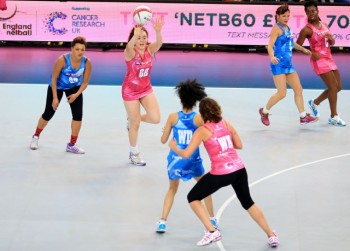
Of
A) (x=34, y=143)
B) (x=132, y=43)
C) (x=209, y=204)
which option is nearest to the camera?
(x=209, y=204)

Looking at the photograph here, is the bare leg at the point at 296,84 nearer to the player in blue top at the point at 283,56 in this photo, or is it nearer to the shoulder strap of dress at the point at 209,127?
the player in blue top at the point at 283,56

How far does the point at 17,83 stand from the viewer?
16.3 m

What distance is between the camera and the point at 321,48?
13.1 meters

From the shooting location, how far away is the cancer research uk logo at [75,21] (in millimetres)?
19656

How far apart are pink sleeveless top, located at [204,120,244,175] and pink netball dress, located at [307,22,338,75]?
555cm

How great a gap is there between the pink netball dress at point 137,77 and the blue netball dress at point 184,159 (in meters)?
2.54

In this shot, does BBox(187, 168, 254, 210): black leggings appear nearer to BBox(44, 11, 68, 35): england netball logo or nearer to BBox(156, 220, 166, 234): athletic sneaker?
BBox(156, 220, 166, 234): athletic sneaker

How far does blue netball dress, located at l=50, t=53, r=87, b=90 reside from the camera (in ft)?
36.5

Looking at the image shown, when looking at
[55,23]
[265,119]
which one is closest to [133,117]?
[265,119]

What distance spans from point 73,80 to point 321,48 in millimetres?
4227

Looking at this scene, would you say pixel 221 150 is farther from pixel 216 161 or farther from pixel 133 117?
pixel 133 117

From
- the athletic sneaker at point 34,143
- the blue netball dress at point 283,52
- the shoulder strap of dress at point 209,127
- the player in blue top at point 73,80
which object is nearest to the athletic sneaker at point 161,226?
the shoulder strap of dress at point 209,127

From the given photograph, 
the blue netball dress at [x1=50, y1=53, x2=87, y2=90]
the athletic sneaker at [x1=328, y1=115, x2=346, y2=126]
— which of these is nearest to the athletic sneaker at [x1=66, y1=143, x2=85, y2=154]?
the blue netball dress at [x1=50, y1=53, x2=87, y2=90]

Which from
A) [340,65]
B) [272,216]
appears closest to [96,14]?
[340,65]
